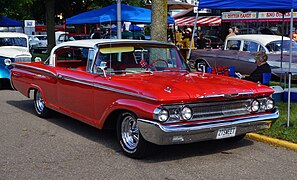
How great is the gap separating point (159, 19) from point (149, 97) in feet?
21.8

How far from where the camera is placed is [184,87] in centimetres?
548

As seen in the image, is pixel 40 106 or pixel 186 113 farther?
pixel 40 106

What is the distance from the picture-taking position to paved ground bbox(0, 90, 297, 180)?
5145 millimetres

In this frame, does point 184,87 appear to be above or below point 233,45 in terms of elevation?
below

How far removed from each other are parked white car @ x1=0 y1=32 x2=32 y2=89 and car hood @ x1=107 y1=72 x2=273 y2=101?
7251mm

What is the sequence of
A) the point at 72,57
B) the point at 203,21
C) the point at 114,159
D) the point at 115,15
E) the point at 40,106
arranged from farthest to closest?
the point at 203,21 < the point at 115,15 < the point at 40,106 < the point at 72,57 < the point at 114,159

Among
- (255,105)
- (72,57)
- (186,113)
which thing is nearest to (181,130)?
(186,113)

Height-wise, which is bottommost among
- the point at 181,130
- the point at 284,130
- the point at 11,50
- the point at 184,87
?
the point at 284,130

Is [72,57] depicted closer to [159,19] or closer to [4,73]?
[159,19]

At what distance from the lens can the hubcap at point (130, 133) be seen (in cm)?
570

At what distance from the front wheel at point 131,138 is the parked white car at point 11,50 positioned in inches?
289

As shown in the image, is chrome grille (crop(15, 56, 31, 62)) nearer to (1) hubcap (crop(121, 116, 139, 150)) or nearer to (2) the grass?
(1) hubcap (crop(121, 116, 139, 150))

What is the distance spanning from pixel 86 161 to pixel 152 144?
0.90 metres

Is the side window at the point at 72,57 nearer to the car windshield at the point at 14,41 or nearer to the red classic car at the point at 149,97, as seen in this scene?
the red classic car at the point at 149,97
